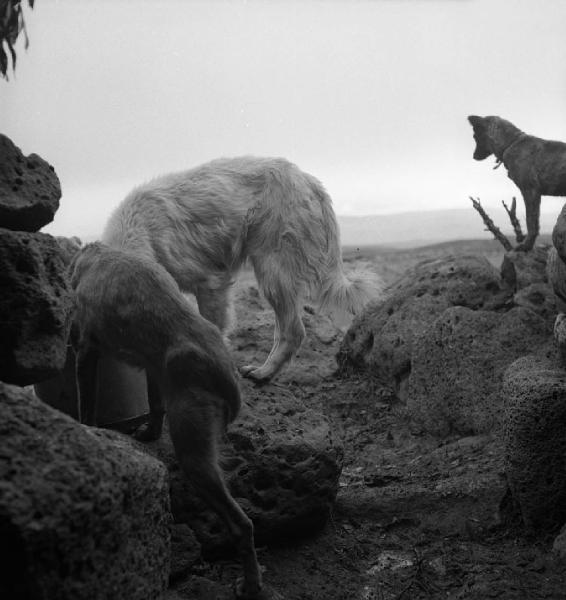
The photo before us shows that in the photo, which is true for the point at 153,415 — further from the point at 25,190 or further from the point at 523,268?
the point at 523,268

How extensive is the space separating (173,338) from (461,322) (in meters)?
3.21

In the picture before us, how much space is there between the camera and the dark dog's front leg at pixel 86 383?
359 centimetres

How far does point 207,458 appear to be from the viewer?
117 inches

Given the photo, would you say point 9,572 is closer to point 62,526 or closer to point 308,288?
point 62,526

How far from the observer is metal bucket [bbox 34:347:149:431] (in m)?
4.00

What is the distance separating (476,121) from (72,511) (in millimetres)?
5261

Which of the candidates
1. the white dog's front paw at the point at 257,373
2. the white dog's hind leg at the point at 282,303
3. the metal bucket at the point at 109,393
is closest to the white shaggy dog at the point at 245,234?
the white dog's hind leg at the point at 282,303

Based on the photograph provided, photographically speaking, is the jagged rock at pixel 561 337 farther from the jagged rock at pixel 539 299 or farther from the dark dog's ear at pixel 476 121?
the dark dog's ear at pixel 476 121

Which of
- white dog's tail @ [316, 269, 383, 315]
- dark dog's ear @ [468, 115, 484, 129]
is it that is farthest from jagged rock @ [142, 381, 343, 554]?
dark dog's ear @ [468, 115, 484, 129]

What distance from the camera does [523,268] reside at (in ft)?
20.6

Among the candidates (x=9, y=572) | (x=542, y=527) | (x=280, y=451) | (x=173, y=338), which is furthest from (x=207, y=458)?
(x=542, y=527)

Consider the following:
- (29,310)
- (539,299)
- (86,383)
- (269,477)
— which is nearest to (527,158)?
(539,299)

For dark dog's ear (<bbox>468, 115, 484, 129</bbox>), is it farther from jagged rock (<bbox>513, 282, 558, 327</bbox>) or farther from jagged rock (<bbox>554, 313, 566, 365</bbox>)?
jagged rock (<bbox>554, 313, 566, 365</bbox>)

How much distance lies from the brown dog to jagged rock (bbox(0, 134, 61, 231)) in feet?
13.3
